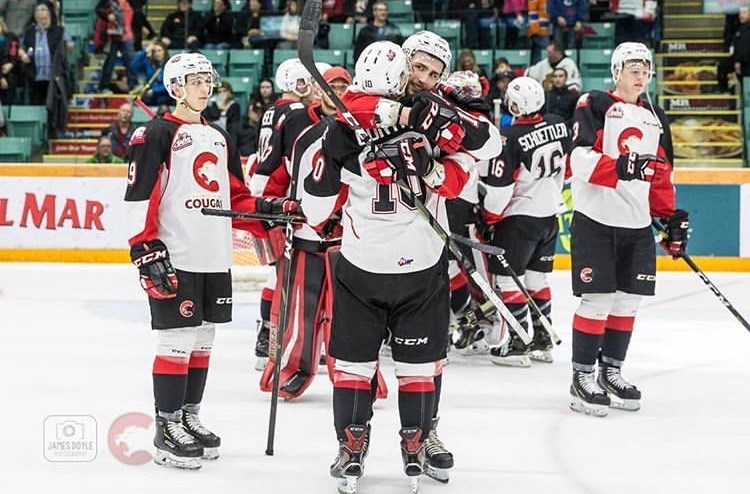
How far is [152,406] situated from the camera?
5.49 metres

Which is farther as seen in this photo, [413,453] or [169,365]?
[169,365]

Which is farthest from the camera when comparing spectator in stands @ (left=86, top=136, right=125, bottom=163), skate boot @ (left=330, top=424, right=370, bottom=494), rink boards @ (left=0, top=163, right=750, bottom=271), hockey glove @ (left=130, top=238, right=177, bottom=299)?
spectator in stands @ (left=86, top=136, right=125, bottom=163)

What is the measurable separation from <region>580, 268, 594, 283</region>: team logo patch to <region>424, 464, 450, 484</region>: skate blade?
1334 mm

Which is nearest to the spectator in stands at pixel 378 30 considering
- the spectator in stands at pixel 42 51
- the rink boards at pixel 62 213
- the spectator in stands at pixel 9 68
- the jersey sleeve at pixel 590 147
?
the spectator in stands at pixel 42 51

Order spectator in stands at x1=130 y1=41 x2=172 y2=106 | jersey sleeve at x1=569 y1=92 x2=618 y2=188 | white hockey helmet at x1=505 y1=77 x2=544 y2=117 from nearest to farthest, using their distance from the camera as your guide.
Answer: jersey sleeve at x1=569 y1=92 x2=618 y2=188
white hockey helmet at x1=505 y1=77 x2=544 y2=117
spectator in stands at x1=130 y1=41 x2=172 y2=106

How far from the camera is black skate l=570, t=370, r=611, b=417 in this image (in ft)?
17.8

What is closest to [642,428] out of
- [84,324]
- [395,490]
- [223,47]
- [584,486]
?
[584,486]

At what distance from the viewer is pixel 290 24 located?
42.2 ft

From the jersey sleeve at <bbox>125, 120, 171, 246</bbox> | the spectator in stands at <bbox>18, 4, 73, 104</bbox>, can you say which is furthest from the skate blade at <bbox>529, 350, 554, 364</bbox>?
the spectator in stands at <bbox>18, 4, 73, 104</bbox>

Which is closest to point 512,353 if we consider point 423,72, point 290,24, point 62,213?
point 423,72

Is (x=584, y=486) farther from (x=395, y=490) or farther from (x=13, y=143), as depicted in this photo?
(x=13, y=143)

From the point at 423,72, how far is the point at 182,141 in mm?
837

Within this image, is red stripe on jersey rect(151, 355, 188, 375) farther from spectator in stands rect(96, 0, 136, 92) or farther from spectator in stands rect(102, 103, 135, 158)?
spectator in stands rect(96, 0, 136, 92)

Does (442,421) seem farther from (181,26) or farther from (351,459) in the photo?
(181,26)
